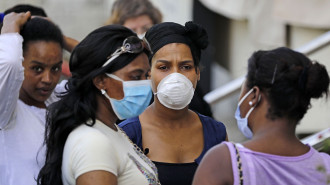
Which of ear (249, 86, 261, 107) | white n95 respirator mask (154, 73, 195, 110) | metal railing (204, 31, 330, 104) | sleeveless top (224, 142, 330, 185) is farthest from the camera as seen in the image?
metal railing (204, 31, 330, 104)

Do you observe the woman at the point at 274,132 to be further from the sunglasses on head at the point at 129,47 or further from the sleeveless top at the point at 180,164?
the sleeveless top at the point at 180,164

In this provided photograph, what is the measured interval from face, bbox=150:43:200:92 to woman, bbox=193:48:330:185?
1016 millimetres

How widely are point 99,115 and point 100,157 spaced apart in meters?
0.37

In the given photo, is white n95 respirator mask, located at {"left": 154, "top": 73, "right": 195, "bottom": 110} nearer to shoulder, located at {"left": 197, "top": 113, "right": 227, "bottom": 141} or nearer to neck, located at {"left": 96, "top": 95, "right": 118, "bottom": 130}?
shoulder, located at {"left": 197, "top": 113, "right": 227, "bottom": 141}

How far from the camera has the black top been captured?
3.85 meters

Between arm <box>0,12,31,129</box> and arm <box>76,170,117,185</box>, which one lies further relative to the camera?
arm <box>0,12,31,129</box>

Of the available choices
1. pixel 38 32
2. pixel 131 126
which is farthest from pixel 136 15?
pixel 131 126

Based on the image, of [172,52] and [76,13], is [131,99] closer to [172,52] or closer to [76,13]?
[172,52]

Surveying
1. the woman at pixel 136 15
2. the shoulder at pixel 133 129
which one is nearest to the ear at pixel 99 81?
the shoulder at pixel 133 129

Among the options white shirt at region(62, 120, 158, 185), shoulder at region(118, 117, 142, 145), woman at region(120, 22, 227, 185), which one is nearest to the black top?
woman at region(120, 22, 227, 185)

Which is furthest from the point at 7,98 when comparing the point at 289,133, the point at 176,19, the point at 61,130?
the point at 176,19

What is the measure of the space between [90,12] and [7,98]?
5381mm

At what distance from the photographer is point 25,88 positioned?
4156 mm

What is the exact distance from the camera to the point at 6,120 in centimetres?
389
